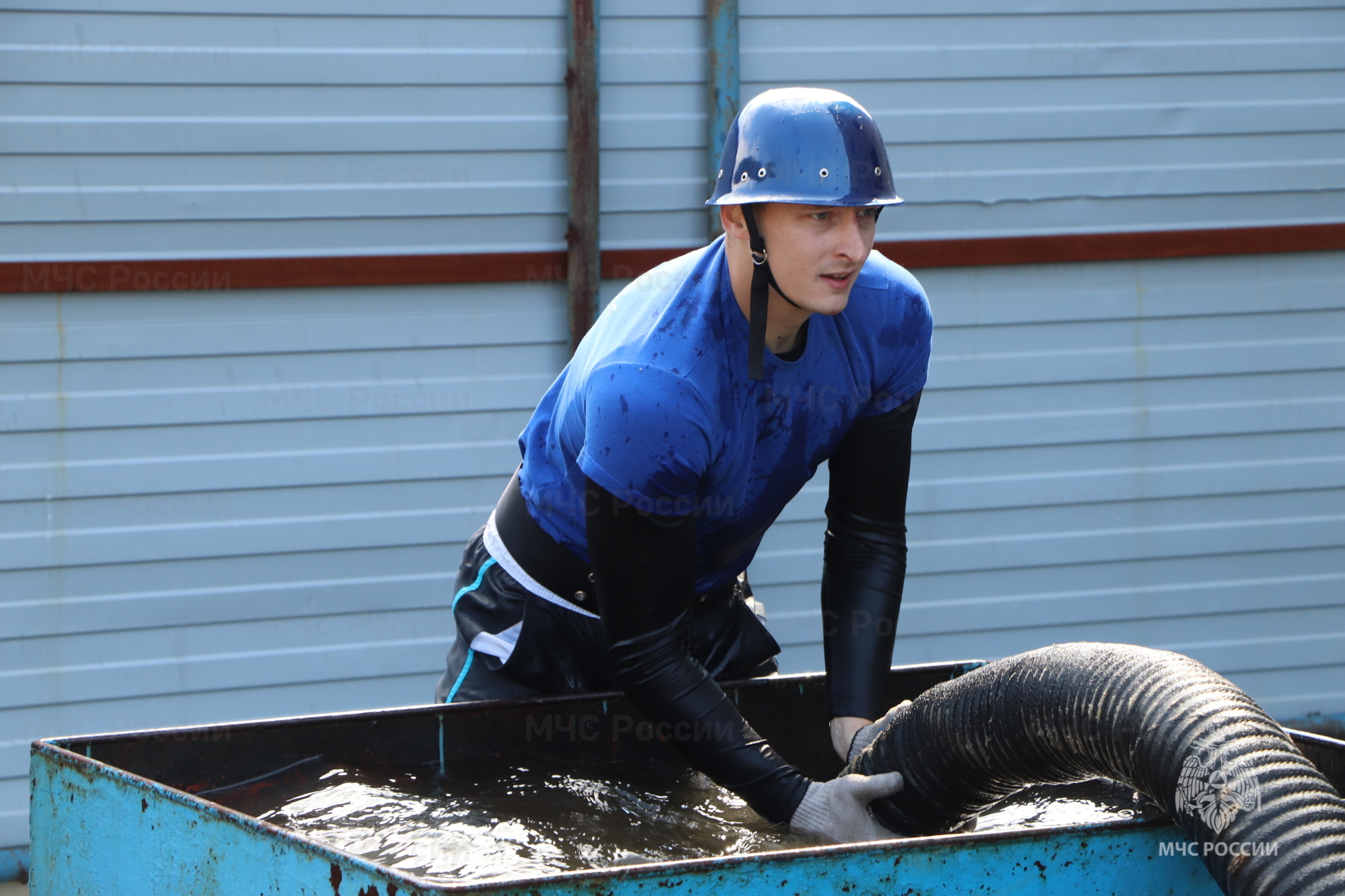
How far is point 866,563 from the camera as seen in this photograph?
252cm

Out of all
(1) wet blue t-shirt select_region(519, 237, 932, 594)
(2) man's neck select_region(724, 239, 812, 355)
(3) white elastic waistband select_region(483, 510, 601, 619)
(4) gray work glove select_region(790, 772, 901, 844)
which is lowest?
(4) gray work glove select_region(790, 772, 901, 844)

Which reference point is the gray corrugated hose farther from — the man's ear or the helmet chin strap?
the man's ear

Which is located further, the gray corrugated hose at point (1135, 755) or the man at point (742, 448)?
the man at point (742, 448)

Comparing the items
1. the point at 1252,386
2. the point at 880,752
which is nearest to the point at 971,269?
the point at 1252,386

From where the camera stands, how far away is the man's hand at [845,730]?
2.44 m

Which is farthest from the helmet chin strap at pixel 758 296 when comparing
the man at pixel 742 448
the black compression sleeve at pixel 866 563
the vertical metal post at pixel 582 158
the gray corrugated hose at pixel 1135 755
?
the vertical metal post at pixel 582 158

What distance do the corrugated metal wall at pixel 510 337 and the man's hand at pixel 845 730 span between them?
2.18m

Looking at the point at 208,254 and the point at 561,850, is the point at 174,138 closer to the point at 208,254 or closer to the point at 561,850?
the point at 208,254

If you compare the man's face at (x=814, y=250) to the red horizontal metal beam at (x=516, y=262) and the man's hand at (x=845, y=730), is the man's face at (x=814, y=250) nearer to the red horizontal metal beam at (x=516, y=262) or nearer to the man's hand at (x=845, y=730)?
the man's hand at (x=845, y=730)

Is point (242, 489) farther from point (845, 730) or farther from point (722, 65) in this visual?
point (845, 730)

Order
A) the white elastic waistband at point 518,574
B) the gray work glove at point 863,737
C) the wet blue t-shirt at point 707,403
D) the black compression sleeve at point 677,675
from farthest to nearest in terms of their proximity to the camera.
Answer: the white elastic waistband at point 518,574 → the gray work glove at point 863,737 → the black compression sleeve at point 677,675 → the wet blue t-shirt at point 707,403

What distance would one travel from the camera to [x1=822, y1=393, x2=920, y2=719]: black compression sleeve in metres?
2.46

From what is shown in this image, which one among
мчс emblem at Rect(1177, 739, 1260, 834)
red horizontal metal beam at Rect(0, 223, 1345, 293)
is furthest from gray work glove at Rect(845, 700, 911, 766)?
red horizontal metal beam at Rect(0, 223, 1345, 293)

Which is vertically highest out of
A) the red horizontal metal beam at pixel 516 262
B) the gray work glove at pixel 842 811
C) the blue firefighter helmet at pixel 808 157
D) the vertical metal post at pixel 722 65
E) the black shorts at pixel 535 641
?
the vertical metal post at pixel 722 65
